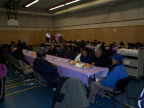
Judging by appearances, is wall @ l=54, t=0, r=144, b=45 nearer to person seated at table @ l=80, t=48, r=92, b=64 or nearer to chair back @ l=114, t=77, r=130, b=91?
person seated at table @ l=80, t=48, r=92, b=64

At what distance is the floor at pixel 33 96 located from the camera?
9.68 feet

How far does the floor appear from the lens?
295 centimetres

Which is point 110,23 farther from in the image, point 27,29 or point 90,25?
point 27,29

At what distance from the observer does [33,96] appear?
339cm

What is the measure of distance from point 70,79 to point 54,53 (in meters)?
4.76

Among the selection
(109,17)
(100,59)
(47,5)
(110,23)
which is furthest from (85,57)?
(47,5)

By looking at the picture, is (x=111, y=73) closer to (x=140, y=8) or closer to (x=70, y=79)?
(x=70, y=79)

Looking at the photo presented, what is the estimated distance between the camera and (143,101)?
143 centimetres

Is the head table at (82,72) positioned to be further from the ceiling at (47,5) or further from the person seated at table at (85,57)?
the ceiling at (47,5)

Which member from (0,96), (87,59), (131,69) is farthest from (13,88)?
(131,69)

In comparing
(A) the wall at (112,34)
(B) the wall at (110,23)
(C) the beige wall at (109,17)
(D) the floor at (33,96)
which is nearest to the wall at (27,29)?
(C) the beige wall at (109,17)

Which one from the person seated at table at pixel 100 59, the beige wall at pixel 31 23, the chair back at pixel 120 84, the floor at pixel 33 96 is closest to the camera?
the chair back at pixel 120 84

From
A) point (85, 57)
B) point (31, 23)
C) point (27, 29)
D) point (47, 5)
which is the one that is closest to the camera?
point (85, 57)

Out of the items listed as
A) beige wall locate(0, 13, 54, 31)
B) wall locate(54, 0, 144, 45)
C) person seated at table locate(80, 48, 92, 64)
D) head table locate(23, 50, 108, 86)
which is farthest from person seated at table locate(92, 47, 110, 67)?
beige wall locate(0, 13, 54, 31)
